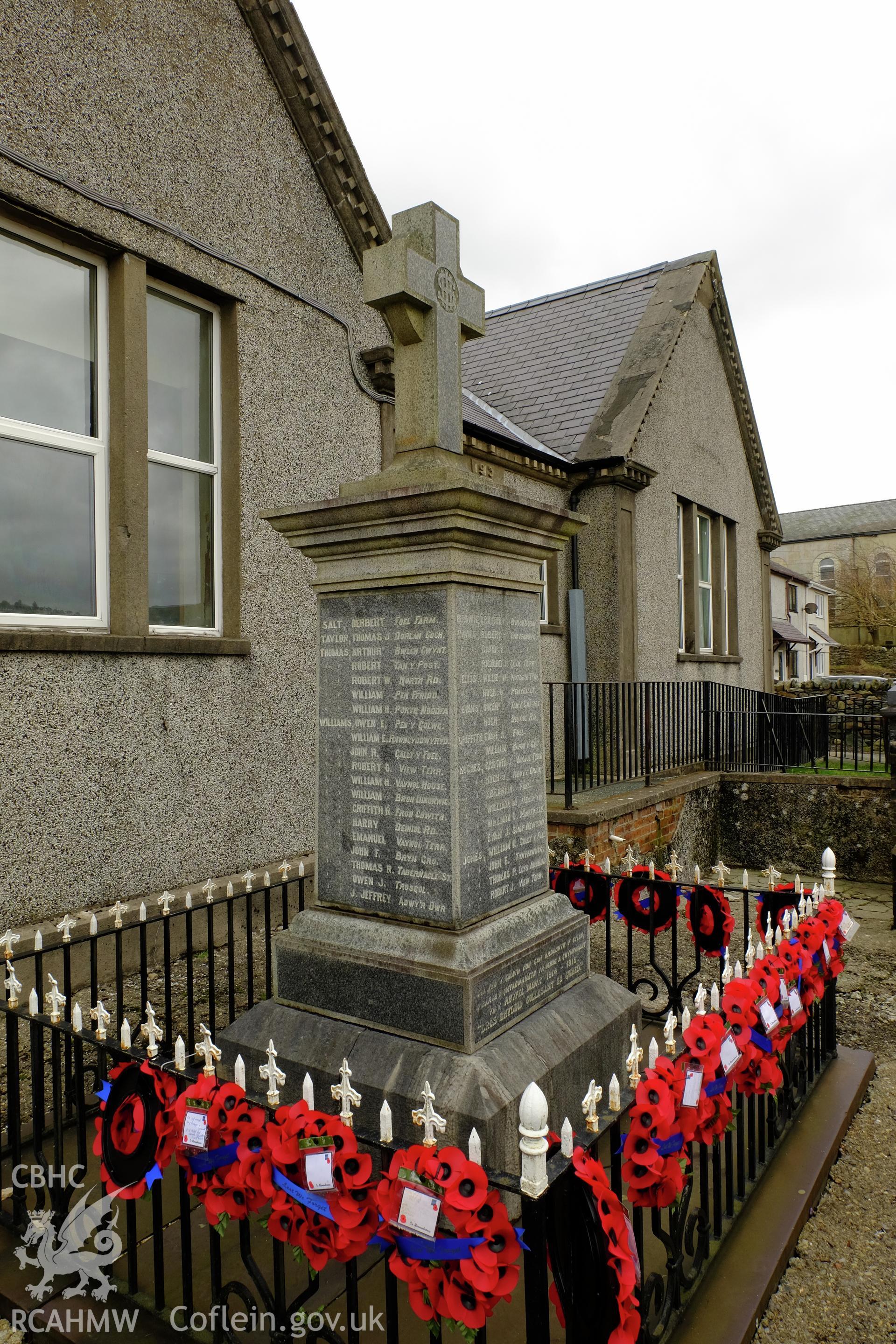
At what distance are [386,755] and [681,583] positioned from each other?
10.6 meters

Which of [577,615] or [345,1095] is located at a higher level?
[577,615]

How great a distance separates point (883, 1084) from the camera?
4297 millimetres

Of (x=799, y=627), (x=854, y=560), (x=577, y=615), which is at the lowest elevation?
(x=577, y=615)

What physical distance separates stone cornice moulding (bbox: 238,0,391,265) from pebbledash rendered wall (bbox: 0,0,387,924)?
0.35 feet

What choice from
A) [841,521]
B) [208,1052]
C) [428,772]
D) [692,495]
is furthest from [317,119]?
[841,521]

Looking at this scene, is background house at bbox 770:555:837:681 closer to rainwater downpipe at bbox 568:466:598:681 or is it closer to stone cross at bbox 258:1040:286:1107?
rainwater downpipe at bbox 568:466:598:681

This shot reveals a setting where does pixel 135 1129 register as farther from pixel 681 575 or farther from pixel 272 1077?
pixel 681 575

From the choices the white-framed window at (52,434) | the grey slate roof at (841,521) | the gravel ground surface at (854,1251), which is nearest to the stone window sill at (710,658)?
the gravel ground surface at (854,1251)

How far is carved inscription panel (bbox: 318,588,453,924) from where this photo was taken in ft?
10.8

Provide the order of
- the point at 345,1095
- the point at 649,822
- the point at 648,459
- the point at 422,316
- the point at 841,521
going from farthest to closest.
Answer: the point at 841,521 → the point at 648,459 → the point at 649,822 → the point at 422,316 → the point at 345,1095

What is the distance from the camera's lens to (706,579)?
1424cm

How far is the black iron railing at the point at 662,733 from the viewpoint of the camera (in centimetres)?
966

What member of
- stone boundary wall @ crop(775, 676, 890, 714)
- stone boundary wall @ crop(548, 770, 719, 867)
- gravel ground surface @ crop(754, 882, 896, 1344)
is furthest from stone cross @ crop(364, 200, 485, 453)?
stone boundary wall @ crop(775, 676, 890, 714)

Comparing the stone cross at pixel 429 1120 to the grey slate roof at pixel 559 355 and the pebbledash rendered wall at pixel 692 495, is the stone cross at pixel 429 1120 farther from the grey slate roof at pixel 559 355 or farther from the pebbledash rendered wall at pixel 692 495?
the grey slate roof at pixel 559 355
